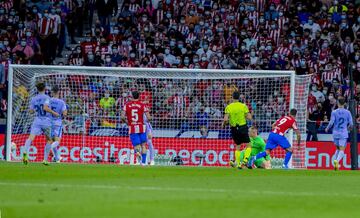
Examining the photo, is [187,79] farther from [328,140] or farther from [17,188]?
[17,188]

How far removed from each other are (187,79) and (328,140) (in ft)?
15.0

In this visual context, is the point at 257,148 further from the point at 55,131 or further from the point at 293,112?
the point at 55,131

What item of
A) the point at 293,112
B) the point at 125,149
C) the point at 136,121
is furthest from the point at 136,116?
the point at 293,112

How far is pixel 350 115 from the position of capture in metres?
29.4

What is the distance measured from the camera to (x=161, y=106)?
3167 centimetres

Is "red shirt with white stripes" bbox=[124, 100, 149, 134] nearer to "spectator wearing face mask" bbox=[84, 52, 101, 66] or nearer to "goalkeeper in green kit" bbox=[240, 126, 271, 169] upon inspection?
"goalkeeper in green kit" bbox=[240, 126, 271, 169]

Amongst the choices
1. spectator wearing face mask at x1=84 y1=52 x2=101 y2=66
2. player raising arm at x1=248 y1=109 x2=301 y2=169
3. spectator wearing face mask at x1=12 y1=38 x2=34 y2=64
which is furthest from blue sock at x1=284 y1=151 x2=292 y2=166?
spectator wearing face mask at x1=12 y1=38 x2=34 y2=64

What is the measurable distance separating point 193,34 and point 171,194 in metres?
23.8

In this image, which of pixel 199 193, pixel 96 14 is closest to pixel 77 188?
pixel 199 193

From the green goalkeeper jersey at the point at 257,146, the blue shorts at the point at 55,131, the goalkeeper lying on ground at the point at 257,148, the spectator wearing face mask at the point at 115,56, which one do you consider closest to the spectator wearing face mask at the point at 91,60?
the spectator wearing face mask at the point at 115,56

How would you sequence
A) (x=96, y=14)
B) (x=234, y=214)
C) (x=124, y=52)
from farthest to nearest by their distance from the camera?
(x=96, y=14)
(x=124, y=52)
(x=234, y=214)

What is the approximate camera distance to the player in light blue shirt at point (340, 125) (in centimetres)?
2930

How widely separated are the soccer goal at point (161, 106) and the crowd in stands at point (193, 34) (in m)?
4.71

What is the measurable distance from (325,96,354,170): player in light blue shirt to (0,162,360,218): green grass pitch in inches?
269
